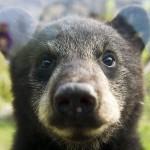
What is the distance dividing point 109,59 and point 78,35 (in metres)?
0.37

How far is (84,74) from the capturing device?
487 centimetres

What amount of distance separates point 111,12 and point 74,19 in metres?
7.46

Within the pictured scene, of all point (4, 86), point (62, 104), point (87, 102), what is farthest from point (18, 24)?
point (4, 86)


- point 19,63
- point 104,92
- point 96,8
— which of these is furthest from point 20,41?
point 96,8

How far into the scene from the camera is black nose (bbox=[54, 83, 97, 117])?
181 inches

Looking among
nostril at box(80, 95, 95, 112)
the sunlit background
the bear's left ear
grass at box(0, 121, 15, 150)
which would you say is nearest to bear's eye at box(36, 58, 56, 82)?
nostril at box(80, 95, 95, 112)

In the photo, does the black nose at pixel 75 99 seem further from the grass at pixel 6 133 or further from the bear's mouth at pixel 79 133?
the grass at pixel 6 133

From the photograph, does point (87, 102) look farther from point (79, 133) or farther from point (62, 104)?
point (79, 133)

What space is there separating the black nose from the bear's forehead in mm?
Result: 767

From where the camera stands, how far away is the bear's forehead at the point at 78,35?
543 centimetres

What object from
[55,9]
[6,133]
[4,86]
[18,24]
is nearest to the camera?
[18,24]

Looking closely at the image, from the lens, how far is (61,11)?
14.1m

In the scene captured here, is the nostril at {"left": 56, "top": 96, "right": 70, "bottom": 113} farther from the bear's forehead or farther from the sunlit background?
the sunlit background

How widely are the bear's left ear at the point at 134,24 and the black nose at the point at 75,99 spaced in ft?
4.99
